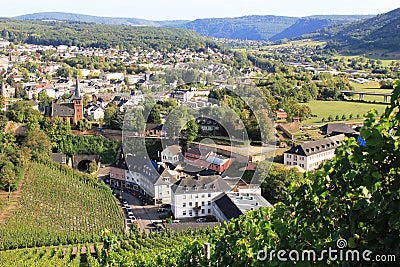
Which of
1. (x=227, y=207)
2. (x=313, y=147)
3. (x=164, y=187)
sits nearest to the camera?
(x=227, y=207)

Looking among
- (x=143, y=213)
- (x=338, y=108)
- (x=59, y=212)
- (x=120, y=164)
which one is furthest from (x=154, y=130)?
(x=338, y=108)

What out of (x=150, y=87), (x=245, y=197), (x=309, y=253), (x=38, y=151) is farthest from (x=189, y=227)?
(x=150, y=87)

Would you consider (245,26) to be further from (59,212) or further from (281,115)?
(59,212)

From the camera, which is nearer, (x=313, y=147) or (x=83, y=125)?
(x=313, y=147)

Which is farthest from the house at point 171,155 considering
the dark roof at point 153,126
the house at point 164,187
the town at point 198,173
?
the dark roof at point 153,126

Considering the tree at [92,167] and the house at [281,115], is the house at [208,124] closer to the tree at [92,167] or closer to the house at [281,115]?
the house at [281,115]

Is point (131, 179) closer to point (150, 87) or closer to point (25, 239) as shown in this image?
point (25, 239)

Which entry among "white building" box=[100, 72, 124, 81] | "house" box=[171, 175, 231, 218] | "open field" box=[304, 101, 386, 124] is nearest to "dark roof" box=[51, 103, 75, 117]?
"house" box=[171, 175, 231, 218]
